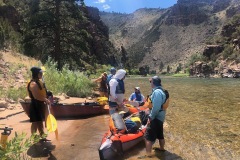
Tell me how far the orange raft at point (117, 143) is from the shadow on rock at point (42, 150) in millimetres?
1256

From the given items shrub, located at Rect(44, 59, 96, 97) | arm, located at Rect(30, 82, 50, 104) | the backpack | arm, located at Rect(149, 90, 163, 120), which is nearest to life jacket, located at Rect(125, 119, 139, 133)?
the backpack

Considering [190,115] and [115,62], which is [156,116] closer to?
[190,115]

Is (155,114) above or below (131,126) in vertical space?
above

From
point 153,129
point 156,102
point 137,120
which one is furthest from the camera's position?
point 137,120

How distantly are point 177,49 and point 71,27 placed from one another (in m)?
164

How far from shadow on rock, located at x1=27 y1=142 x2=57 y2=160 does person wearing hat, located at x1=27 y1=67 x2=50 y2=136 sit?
1.23ft

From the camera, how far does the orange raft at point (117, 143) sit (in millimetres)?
7855

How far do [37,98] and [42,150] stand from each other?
1368mm

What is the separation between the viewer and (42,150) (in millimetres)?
8352

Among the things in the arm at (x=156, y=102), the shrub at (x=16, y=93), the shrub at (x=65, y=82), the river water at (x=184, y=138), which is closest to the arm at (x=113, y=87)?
the river water at (x=184, y=138)

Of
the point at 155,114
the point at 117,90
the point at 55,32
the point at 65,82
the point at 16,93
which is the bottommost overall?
the point at 155,114

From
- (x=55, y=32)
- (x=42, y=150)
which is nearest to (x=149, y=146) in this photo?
(x=42, y=150)

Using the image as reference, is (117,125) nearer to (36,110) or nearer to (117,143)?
(117,143)

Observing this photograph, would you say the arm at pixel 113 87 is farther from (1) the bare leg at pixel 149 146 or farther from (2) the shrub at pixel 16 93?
(2) the shrub at pixel 16 93
